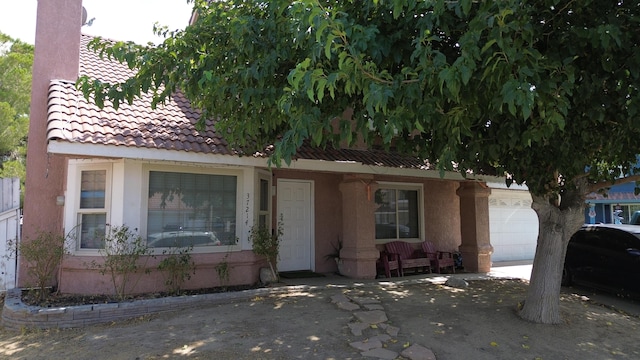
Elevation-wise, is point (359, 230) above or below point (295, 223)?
below

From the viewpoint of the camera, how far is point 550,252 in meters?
6.31

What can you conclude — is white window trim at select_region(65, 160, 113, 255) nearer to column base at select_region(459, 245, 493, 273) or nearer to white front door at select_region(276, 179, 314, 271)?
white front door at select_region(276, 179, 314, 271)

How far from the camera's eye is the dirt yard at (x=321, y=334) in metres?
5.01

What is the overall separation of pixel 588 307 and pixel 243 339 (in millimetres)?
6053

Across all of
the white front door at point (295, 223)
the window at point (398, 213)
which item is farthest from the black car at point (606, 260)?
the white front door at point (295, 223)

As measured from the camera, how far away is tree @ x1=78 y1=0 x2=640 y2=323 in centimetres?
378

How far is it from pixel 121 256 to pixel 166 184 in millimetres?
1466

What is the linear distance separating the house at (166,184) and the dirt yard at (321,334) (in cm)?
140

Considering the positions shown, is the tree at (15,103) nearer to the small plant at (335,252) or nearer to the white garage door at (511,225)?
the small plant at (335,252)

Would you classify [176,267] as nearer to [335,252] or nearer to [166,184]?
[166,184]

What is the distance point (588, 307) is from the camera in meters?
7.37

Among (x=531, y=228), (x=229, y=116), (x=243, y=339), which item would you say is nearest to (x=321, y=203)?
(x=229, y=116)

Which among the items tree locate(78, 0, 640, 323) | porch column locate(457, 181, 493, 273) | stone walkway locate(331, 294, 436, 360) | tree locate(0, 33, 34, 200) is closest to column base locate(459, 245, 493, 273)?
porch column locate(457, 181, 493, 273)

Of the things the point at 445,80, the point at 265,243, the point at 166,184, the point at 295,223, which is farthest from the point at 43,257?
the point at 445,80
